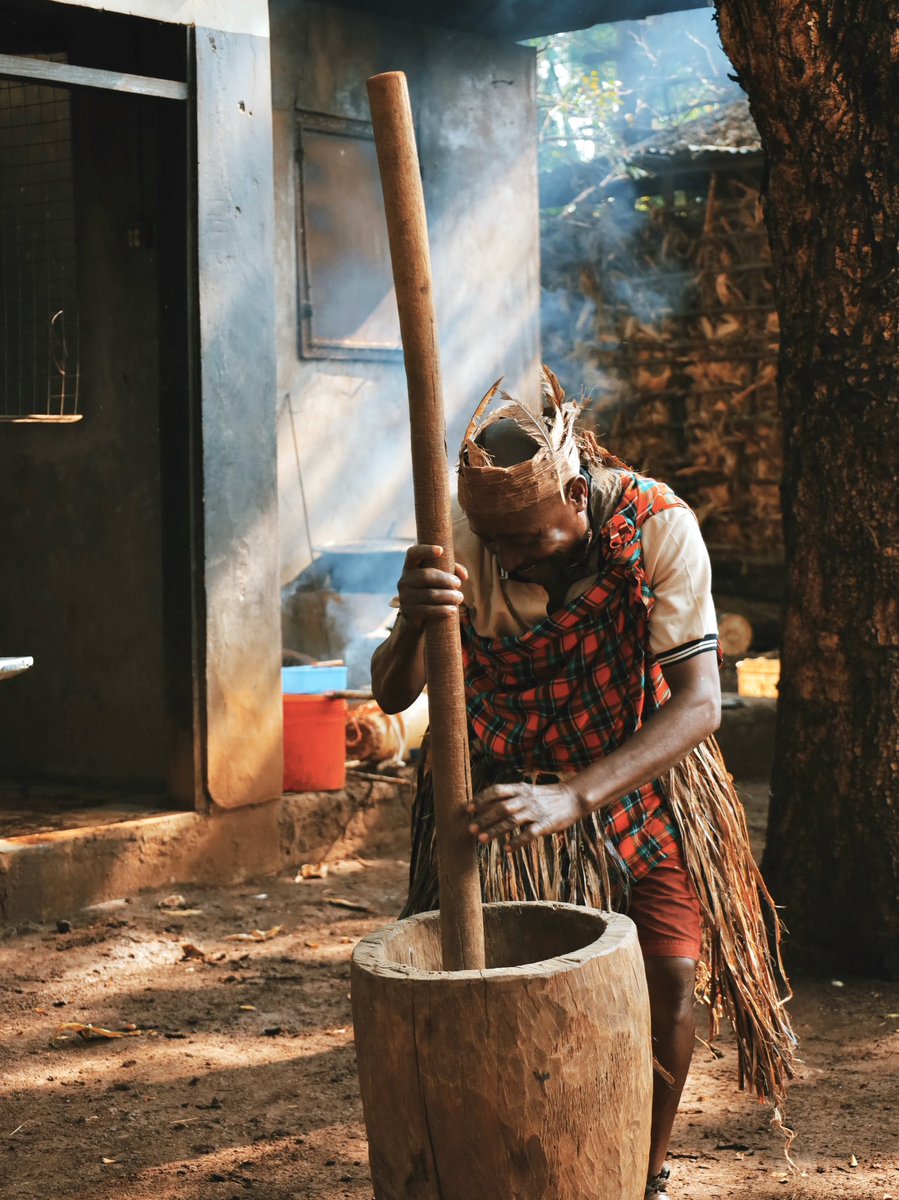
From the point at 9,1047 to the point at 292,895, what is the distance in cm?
160

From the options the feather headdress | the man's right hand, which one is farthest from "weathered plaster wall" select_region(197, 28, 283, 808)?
the man's right hand

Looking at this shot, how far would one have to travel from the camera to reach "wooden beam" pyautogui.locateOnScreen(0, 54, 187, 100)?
185 inches

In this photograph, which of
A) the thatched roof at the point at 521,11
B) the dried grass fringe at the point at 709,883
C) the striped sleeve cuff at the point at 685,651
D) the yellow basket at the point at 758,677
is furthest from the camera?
the yellow basket at the point at 758,677

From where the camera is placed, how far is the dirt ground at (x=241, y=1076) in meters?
3.25

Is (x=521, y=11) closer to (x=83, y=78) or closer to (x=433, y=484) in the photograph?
(x=83, y=78)

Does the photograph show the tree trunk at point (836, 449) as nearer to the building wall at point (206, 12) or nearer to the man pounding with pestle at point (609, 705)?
the man pounding with pestle at point (609, 705)

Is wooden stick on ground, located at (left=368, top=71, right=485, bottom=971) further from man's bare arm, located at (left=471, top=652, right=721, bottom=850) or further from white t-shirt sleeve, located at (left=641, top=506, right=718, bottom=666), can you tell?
white t-shirt sleeve, located at (left=641, top=506, right=718, bottom=666)

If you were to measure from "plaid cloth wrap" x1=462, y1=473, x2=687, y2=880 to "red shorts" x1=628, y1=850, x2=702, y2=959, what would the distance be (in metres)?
0.03

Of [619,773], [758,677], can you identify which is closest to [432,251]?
[758,677]

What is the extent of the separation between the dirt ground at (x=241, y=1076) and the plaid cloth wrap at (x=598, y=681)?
0.84 meters

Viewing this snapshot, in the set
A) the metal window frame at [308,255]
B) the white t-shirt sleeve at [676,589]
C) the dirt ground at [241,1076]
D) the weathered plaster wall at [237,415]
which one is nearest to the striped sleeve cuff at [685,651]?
the white t-shirt sleeve at [676,589]

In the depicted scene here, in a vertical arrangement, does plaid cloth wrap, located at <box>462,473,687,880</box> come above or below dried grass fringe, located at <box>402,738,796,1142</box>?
above

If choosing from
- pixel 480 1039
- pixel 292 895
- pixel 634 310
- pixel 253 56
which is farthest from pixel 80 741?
pixel 634 310

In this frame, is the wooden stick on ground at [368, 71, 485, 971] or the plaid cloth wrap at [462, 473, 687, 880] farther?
the plaid cloth wrap at [462, 473, 687, 880]
